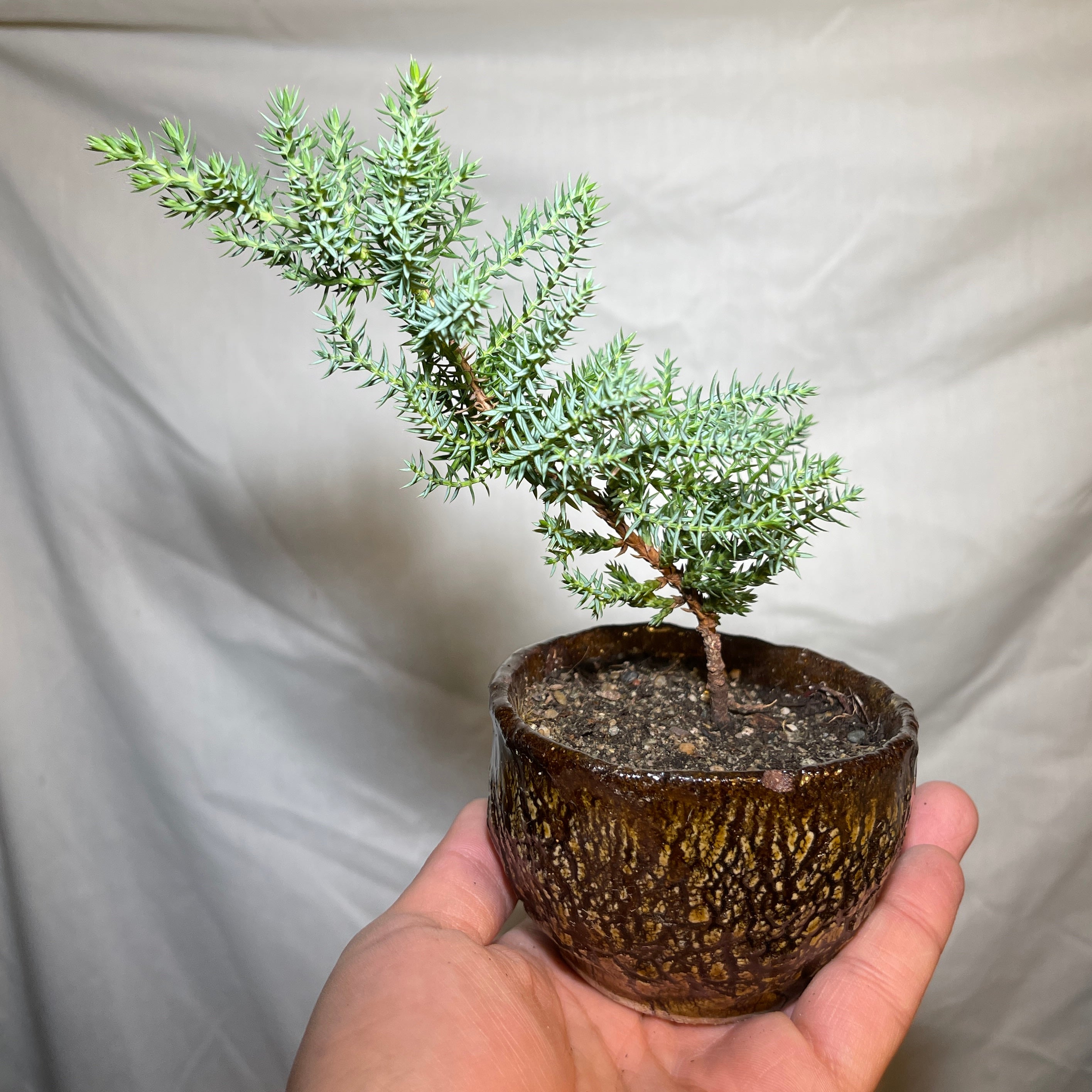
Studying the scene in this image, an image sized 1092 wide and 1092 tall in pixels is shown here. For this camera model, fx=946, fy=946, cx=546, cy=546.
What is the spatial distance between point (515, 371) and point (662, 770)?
331 millimetres

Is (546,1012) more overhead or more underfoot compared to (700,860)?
more underfoot

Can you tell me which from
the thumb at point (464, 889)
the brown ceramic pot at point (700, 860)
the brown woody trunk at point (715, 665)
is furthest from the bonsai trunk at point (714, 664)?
the thumb at point (464, 889)

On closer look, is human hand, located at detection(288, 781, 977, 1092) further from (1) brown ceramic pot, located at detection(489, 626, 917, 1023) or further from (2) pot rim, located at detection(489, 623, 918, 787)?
(2) pot rim, located at detection(489, 623, 918, 787)

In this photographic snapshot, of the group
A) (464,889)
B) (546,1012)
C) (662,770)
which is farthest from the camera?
(464,889)

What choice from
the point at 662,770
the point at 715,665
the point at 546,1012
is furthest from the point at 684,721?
the point at 546,1012

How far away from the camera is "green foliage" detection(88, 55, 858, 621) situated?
69 centimetres

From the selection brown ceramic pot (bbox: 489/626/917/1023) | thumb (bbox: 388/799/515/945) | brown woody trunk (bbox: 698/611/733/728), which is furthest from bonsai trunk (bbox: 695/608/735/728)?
thumb (bbox: 388/799/515/945)

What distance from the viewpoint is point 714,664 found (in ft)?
2.96

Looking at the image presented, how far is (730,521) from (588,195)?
11.7 inches

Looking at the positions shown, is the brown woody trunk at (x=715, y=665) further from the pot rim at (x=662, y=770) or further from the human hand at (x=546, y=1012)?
the human hand at (x=546, y=1012)

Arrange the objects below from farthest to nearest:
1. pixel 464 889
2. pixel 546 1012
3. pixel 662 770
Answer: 1. pixel 464 889
2. pixel 546 1012
3. pixel 662 770

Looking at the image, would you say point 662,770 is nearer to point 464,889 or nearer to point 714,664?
point 714,664

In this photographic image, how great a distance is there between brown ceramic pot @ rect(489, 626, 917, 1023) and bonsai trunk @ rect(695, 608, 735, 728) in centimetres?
14

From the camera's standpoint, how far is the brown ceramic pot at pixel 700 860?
28.1 inches
